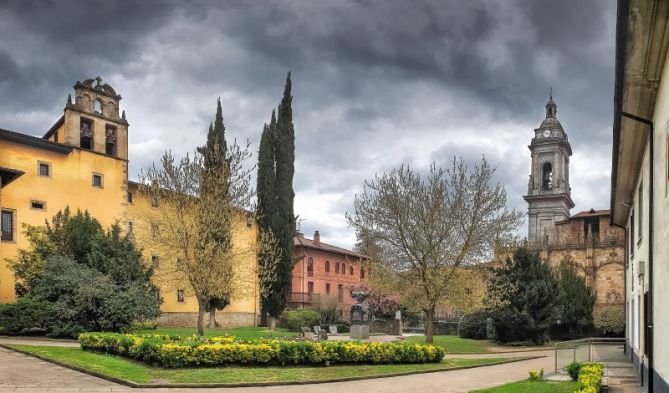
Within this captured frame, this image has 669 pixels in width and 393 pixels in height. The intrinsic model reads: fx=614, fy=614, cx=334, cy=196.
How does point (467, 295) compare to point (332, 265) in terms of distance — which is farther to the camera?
point (332, 265)

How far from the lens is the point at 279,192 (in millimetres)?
42188

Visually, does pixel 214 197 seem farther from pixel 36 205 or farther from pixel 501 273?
pixel 501 273

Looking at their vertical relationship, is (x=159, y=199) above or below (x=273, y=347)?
above

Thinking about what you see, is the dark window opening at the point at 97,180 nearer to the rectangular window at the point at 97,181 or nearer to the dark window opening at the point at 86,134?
the rectangular window at the point at 97,181

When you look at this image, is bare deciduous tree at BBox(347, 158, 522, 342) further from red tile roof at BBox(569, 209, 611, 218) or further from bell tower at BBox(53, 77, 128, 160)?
red tile roof at BBox(569, 209, 611, 218)

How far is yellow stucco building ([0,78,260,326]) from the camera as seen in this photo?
109 feet

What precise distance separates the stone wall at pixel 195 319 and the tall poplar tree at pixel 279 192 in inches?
247

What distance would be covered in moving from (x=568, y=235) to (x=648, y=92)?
203 ft

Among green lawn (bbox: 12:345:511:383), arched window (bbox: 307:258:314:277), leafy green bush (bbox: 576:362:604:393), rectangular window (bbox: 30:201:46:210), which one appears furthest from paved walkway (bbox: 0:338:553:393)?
arched window (bbox: 307:258:314:277)

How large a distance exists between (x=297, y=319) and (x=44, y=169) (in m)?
18.5

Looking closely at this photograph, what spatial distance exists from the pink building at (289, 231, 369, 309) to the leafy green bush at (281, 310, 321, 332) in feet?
38.6

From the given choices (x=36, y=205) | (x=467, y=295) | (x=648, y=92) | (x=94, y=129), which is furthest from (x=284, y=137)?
(x=648, y=92)

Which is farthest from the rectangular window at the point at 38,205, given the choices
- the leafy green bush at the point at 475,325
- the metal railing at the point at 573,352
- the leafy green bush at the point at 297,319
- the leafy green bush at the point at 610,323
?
the leafy green bush at the point at 610,323

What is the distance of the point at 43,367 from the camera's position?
15695 millimetres
